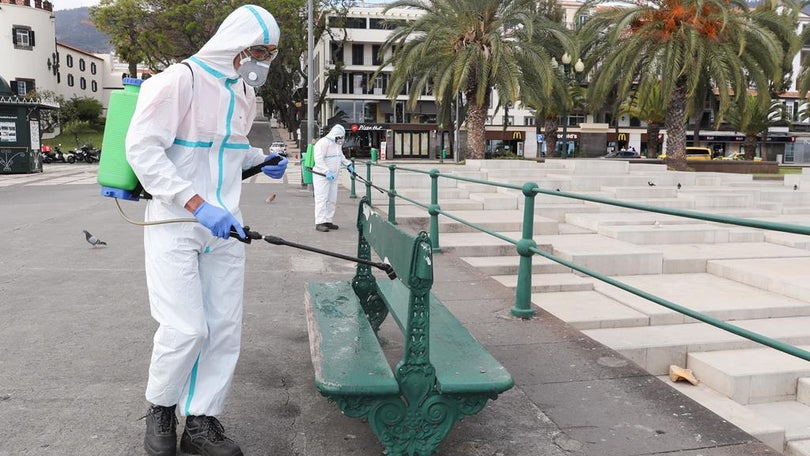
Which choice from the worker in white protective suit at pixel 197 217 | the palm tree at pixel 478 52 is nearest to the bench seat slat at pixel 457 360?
the worker in white protective suit at pixel 197 217

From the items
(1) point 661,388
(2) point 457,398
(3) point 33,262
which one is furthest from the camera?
(3) point 33,262

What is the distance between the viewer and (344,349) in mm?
3102

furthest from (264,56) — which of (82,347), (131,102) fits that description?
(82,347)

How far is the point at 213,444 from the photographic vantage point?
2.75m

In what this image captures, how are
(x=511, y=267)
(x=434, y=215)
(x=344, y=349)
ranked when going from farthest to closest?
(x=511, y=267) < (x=434, y=215) < (x=344, y=349)

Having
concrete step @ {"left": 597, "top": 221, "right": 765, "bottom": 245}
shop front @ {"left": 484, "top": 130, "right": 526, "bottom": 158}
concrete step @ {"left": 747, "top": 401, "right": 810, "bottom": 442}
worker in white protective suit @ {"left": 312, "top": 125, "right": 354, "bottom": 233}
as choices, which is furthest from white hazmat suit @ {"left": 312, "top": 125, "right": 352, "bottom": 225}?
shop front @ {"left": 484, "top": 130, "right": 526, "bottom": 158}

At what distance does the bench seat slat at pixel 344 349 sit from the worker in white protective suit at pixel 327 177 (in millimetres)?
6118

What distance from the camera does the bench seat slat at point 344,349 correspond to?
2.65 metres

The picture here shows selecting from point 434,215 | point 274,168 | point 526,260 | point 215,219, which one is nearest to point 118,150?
point 215,219

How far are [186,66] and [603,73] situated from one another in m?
21.2

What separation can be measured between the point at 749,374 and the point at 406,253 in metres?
3.64

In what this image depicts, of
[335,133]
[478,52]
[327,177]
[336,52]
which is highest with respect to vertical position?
[336,52]

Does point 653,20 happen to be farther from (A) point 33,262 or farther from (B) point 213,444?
(B) point 213,444

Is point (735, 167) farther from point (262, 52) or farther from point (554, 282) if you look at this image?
point (262, 52)
